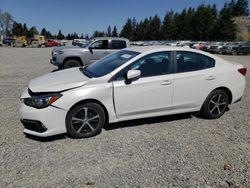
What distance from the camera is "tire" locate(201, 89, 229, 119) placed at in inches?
216

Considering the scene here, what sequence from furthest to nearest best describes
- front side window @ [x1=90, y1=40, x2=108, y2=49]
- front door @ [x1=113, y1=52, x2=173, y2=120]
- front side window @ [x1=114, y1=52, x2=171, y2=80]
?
front side window @ [x1=90, y1=40, x2=108, y2=49], front side window @ [x1=114, y1=52, x2=171, y2=80], front door @ [x1=113, y1=52, x2=173, y2=120]

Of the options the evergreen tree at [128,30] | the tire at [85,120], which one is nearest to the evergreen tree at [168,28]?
the evergreen tree at [128,30]

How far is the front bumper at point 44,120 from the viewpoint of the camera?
4.15 m

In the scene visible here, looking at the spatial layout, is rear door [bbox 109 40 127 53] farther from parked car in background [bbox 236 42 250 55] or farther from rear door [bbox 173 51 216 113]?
parked car in background [bbox 236 42 250 55]

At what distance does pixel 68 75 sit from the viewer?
199 inches

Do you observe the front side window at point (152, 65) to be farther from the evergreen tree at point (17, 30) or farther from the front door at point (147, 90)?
the evergreen tree at point (17, 30)

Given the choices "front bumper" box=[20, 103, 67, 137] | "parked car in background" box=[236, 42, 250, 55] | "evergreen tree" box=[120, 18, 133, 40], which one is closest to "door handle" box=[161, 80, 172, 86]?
"front bumper" box=[20, 103, 67, 137]

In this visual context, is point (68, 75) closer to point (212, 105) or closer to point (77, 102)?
point (77, 102)

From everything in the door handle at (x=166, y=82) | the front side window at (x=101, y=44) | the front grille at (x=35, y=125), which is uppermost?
the front side window at (x=101, y=44)

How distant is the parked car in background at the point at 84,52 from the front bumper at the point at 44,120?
724cm

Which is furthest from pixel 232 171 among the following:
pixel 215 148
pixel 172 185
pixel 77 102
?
pixel 77 102

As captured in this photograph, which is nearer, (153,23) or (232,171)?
(232,171)

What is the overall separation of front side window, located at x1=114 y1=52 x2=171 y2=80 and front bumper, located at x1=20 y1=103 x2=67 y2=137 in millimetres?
1299

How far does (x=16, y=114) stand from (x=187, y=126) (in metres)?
3.69
